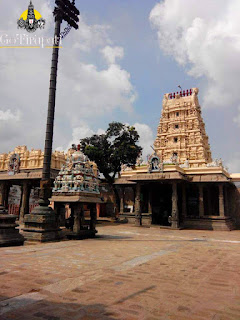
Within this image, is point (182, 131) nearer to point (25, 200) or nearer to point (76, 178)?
point (25, 200)

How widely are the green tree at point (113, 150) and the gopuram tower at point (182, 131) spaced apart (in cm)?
449

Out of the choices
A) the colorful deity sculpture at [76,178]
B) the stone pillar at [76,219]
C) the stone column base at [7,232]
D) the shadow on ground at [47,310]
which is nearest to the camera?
the shadow on ground at [47,310]

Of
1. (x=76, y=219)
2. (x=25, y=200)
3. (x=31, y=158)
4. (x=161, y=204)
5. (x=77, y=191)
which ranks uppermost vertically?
(x=31, y=158)

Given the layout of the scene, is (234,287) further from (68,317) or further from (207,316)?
(68,317)

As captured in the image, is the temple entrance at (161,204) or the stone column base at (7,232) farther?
the temple entrance at (161,204)

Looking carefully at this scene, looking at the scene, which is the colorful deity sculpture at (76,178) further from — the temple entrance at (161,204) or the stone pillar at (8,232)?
the temple entrance at (161,204)

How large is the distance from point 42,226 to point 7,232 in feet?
5.98

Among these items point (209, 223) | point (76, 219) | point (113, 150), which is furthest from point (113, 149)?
point (76, 219)

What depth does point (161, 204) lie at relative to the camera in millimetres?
27078

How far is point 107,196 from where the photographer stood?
32375 mm

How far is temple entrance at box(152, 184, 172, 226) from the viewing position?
1043 inches

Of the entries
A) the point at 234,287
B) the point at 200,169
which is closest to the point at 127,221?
the point at 200,169

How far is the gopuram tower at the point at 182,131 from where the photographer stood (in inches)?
1252

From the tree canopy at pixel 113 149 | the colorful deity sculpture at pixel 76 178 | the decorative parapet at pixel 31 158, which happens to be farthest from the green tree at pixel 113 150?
the colorful deity sculpture at pixel 76 178
